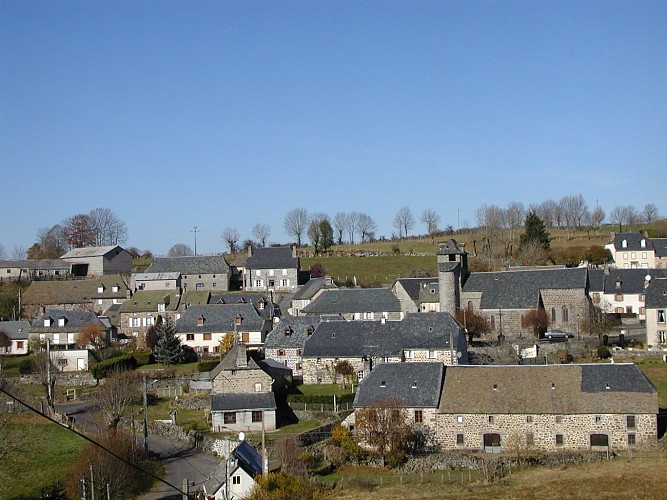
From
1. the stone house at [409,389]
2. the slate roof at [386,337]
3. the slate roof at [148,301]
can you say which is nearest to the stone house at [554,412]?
the stone house at [409,389]

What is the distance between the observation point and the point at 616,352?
5703cm

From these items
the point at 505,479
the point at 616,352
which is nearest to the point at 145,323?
the point at 616,352

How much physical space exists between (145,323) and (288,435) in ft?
124

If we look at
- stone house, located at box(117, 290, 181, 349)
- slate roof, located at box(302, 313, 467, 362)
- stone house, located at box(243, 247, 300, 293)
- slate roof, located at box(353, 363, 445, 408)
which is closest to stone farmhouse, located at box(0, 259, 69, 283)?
stone house, located at box(243, 247, 300, 293)

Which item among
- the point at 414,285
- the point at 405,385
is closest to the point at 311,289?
the point at 414,285

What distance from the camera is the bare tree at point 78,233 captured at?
127m

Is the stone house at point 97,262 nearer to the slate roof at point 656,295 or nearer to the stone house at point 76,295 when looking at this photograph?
the stone house at point 76,295

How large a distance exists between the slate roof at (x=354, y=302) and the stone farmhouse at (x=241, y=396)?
24.7 metres

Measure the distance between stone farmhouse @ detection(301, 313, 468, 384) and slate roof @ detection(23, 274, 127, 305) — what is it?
37856 millimetres

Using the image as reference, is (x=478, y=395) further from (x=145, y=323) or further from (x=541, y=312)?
(x=145, y=323)

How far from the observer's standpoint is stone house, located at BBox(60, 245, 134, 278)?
103m

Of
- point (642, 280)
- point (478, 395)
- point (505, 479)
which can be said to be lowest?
point (505, 479)

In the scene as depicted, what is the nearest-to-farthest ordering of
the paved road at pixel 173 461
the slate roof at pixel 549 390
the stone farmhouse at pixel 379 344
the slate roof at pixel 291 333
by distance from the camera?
the paved road at pixel 173 461
the slate roof at pixel 549 390
the stone farmhouse at pixel 379 344
the slate roof at pixel 291 333

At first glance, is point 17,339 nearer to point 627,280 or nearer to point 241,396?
point 241,396
